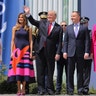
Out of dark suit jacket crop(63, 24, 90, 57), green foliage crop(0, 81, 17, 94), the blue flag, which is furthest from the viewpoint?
the blue flag

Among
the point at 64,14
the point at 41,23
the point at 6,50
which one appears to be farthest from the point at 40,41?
the point at 64,14

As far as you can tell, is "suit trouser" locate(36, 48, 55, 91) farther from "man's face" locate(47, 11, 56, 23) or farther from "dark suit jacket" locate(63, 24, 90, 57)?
"man's face" locate(47, 11, 56, 23)

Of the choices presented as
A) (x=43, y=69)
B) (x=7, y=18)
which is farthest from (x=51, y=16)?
(x=7, y=18)

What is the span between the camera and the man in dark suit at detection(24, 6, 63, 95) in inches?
374

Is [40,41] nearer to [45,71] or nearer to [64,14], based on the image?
[45,71]

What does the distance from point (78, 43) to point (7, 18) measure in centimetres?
272

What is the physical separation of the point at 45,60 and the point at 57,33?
0.64m

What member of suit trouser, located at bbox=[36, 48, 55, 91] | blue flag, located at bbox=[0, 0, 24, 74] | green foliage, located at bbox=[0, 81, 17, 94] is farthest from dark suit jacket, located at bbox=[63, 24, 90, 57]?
blue flag, located at bbox=[0, 0, 24, 74]

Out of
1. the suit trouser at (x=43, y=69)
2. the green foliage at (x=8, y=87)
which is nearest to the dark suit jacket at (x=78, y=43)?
the suit trouser at (x=43, y=69)

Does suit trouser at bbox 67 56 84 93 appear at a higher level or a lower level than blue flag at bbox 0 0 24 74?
lower

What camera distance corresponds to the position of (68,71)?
31.3 ft

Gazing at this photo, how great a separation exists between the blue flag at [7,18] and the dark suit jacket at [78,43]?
240 cm

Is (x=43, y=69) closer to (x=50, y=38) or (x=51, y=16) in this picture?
(x=50, y=38)

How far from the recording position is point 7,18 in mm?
11492
